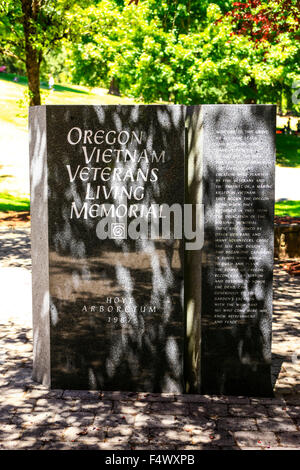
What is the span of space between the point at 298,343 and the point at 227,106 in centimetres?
347

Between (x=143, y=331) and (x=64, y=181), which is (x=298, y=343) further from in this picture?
(x=64, y=181)

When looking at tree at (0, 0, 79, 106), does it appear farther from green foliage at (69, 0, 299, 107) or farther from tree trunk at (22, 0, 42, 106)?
green foliage at (69, 0, 299, 107)

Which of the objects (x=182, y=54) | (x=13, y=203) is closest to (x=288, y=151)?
(x=182, y=54)

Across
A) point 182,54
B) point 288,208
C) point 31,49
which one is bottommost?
point 288,208

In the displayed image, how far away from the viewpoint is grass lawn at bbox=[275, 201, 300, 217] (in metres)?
17.9

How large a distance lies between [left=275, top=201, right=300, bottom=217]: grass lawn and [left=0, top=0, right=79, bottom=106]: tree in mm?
8330

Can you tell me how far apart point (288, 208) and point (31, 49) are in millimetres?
9689

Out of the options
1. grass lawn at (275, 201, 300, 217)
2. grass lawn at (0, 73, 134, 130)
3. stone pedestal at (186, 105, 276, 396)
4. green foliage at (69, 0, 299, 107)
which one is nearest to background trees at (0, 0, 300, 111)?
green foliage at (69, 0, 299, 107)

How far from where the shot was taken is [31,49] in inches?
650

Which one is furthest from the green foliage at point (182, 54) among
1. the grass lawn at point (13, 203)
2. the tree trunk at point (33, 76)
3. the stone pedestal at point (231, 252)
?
the stone pedestal at point (231, 252)

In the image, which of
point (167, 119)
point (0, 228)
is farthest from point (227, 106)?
point (0, 228)

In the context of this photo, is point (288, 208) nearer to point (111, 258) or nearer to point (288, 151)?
point (111, 258)

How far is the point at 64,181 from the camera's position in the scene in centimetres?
560

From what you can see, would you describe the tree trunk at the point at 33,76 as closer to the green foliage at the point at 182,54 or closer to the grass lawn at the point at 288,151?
the green foliage at the point at 182,54
